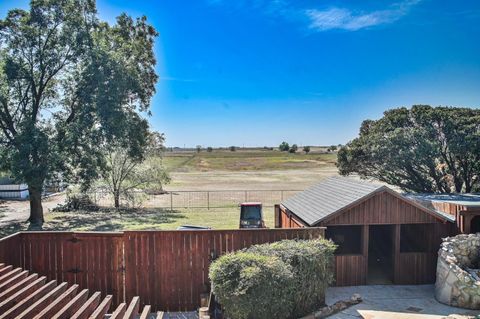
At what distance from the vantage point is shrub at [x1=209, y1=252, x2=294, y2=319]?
6559mm

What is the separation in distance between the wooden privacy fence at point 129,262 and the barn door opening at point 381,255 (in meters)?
4.97

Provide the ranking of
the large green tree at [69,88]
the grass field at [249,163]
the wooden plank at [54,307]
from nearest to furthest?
the wooden plank at [54,307], the large green tree at [69,88], the grass field at [249,163]

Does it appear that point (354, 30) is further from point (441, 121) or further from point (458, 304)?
point (458, 304)

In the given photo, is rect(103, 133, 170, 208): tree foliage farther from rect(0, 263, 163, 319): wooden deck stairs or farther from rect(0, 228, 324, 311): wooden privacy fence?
rect(0, 263, 163, 319): wooden deck stairs

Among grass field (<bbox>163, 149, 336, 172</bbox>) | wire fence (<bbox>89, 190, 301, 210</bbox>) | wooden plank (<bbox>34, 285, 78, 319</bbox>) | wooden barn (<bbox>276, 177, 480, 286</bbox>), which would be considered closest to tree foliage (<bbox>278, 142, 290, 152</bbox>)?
grass field (<bbox>163, 149, 336, 172</bbox>)

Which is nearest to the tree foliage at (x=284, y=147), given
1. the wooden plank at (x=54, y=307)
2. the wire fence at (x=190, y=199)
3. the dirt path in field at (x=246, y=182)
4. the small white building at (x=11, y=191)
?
the dirt path in field at (x=246, y=182)

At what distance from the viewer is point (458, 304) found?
322 inches

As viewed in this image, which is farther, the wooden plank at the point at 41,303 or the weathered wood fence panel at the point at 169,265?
the weathered wood fence panel at the point at 169,265

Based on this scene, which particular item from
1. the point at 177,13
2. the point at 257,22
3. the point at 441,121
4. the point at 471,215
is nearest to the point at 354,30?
the point at 257,22

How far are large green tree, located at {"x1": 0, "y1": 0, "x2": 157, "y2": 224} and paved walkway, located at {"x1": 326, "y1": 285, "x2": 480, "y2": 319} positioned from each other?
14138mm

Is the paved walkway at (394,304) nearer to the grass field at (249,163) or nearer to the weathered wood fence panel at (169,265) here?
the weathered wood fence panel at (169,265)

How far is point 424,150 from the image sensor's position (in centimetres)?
1972

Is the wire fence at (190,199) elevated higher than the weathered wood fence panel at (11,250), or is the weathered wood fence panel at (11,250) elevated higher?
the weathered wood fence panel at (11,250)

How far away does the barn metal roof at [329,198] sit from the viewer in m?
9.71
